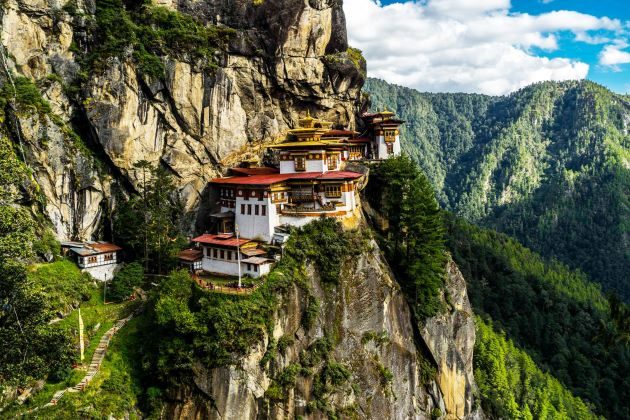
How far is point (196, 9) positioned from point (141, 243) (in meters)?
28.5

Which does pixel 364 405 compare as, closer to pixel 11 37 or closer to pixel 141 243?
pixel 141 243

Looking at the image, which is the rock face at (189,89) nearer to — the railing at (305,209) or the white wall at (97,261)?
the white wall at (97,261)

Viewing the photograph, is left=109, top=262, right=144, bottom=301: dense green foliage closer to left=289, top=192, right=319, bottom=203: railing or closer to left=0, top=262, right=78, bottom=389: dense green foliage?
left=0, top=262, right=78, bottom=389: dense green foliage

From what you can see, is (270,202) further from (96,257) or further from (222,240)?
(96,257)

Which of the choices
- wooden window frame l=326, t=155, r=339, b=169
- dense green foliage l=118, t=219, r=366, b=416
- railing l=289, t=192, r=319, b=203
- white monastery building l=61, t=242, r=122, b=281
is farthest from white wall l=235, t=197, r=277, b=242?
white monastery building l=61, t=242, r=122, b=281

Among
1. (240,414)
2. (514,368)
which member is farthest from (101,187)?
(514,368)

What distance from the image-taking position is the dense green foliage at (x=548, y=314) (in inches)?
3462

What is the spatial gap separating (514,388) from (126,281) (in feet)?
189

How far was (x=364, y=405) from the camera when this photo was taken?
40.2 metres

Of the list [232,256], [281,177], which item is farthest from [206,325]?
[281,177]

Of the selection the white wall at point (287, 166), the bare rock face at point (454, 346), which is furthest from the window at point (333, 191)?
the bare rock face at point (454, 346)

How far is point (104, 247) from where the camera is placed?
148 ft

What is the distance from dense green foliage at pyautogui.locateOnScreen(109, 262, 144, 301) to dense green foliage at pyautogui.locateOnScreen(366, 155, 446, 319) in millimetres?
24203

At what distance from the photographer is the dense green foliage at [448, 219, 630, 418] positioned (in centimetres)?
8794
